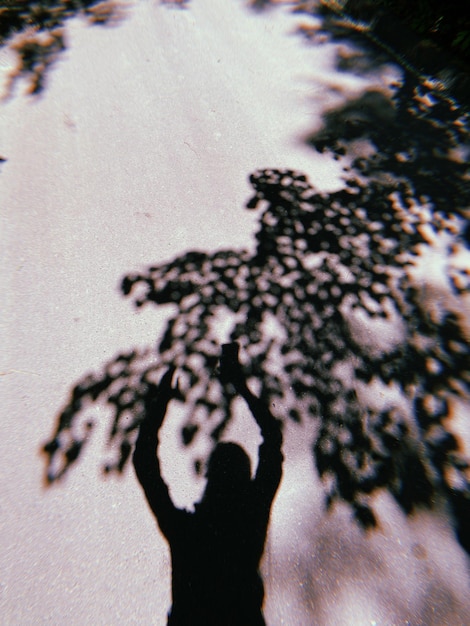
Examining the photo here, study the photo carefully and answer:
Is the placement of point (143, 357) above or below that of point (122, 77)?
below

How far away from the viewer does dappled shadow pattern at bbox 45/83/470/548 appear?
3.79 meters

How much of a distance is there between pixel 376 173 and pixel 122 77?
18.3 ft

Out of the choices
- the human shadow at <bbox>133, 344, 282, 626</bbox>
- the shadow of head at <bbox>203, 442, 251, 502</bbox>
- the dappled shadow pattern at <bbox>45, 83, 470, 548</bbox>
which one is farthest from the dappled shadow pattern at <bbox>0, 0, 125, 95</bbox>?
the shadow of head at <bbox>203, 442, 251, 502</bbox>

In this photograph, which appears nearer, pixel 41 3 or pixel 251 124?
pixel 251 124

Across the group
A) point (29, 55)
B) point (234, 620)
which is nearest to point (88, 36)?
point (29, 55)

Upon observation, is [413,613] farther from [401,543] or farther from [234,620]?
[234,620]

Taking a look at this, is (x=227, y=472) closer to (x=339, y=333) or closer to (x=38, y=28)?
(x=339, y=333)

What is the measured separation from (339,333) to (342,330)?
69 millimetres

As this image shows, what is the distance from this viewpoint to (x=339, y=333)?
15.3ft

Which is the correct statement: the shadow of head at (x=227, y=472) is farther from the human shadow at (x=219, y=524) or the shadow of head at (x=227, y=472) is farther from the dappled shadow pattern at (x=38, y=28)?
the dappled shadow pattern at (x=38, y=28)

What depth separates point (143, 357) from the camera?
13.9 ft

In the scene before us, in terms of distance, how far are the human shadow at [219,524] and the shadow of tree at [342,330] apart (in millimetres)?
202

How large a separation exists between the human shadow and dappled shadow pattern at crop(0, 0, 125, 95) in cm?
714

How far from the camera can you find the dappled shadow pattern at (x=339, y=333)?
3.79 m
